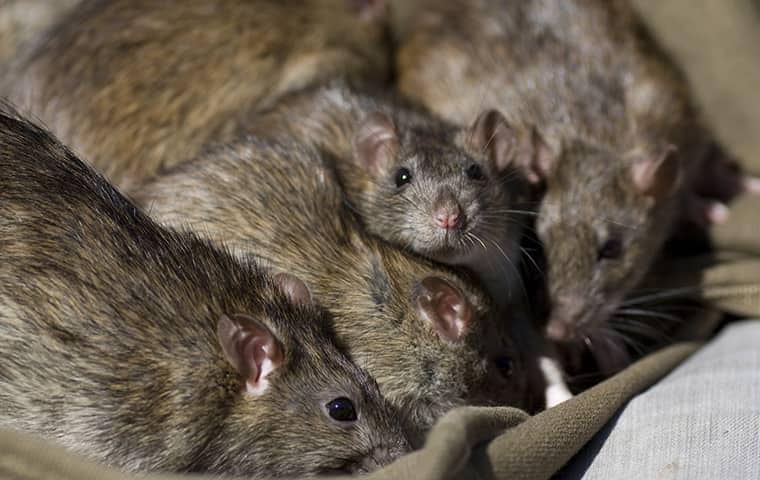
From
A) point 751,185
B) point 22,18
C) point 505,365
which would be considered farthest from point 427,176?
point 22,18

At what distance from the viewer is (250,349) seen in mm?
2570

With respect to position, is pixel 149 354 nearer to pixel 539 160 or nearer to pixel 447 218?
pixel 447 218

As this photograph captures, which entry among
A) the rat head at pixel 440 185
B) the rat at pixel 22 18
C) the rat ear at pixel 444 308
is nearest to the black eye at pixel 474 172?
the rat head at pixel 440 185

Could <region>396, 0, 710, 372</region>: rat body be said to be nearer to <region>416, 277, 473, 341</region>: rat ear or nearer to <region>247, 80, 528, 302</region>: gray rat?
<region>247, 80, 528, 302</region>: gray rat

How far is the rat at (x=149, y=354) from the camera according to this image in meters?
2.44

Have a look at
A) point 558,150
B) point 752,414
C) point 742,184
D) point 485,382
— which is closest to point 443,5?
point 558,150

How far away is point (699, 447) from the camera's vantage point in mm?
2707

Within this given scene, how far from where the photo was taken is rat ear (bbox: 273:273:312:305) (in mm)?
2809

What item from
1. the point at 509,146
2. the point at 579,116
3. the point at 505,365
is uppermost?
the point at 509,146

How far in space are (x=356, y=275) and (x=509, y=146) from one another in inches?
29.8

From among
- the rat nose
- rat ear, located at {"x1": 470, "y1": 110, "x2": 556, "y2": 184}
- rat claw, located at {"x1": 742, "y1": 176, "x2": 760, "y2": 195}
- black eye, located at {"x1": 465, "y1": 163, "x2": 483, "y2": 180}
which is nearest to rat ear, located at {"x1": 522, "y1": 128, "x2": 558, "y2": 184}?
rat ear, located at {"x1": 470, "y1": 110, "x2": 556, "y2": 184}

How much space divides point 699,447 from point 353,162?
55.1 inches

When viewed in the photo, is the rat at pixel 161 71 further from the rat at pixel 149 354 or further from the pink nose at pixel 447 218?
the pink nose at pixel 447 218

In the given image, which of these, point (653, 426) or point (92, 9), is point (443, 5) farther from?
point (653, 426)
